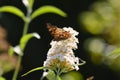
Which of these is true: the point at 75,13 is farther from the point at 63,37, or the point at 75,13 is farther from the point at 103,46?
the point at 63,37

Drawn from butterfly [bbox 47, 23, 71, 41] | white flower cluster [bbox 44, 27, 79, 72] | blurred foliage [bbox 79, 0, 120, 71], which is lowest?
white flower cluster [bbox 44, 27, 79, 72]

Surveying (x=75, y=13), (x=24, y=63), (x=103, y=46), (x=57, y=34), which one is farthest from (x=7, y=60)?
(x=57, y=34)

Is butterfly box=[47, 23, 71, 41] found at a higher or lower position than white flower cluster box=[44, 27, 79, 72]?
higher

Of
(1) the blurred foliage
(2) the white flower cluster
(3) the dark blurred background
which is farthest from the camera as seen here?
(3) the dark blurred background

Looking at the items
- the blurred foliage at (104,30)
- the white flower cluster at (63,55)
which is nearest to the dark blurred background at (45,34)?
the blurred foliage at (104,30)

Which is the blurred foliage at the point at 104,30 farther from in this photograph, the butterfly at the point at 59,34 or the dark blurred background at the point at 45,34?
the butterfly at the point at 59,34

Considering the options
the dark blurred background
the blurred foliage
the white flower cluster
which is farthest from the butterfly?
the dark blurred background

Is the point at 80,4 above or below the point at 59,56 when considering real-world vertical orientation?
above

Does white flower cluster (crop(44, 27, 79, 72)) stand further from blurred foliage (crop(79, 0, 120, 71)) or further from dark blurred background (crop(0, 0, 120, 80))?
dark blurred background (crop(0, 0, 120, 80))
